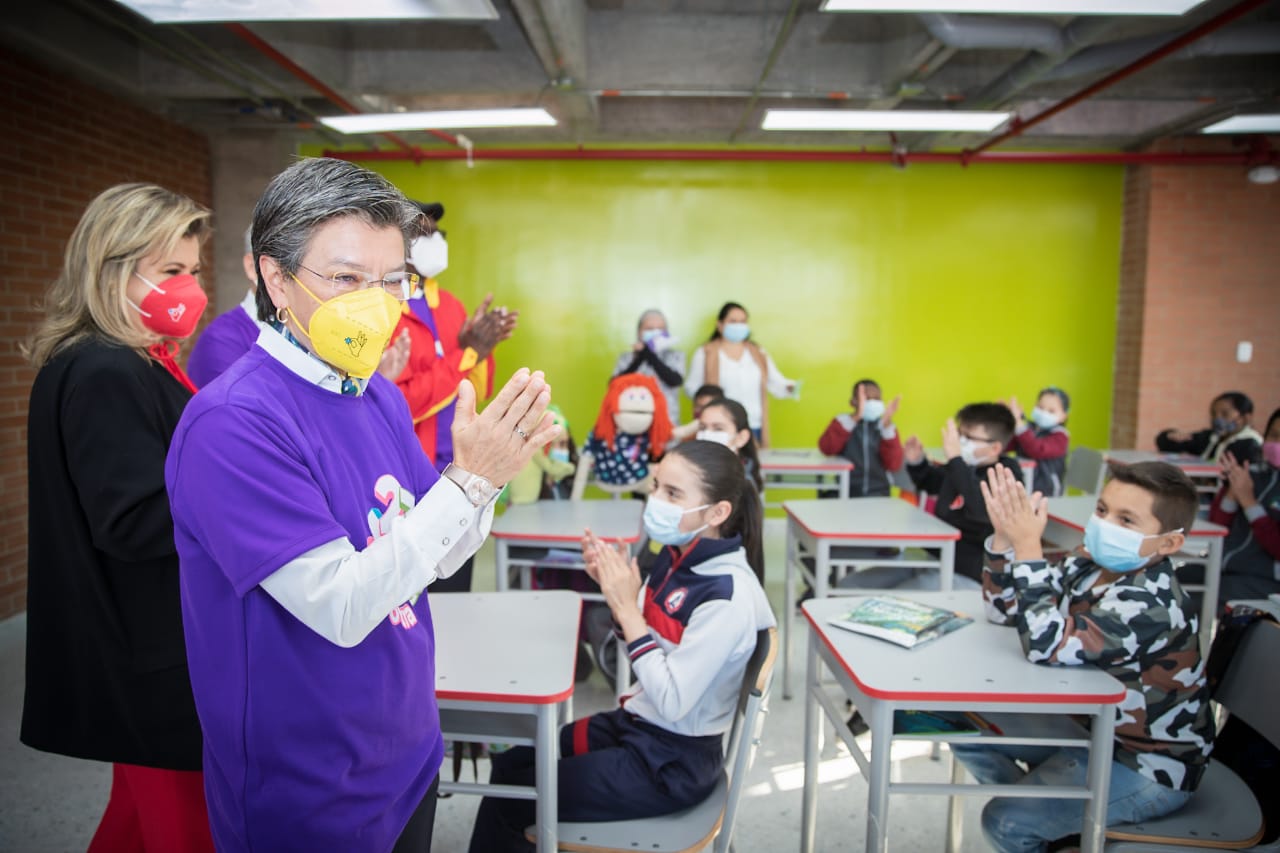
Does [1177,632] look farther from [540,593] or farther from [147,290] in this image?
[147,290]

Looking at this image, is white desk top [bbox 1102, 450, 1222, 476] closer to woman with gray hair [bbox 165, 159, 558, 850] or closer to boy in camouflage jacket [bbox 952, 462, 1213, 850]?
boy in camouflage jacket [bbox 952, 462, 1213, 850]

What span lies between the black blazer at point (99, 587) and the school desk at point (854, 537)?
2.21m

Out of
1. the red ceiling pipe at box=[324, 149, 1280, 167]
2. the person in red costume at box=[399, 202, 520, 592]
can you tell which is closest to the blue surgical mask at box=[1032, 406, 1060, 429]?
the red ceiling pipe at box=[324, 149, 1280, 167]

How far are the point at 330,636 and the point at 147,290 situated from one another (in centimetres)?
90

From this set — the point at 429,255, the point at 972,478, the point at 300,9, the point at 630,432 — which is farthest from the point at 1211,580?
the point at 300,9

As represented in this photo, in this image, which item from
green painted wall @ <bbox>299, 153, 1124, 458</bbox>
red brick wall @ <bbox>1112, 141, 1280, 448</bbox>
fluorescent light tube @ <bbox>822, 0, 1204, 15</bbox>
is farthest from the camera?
green painted wall @ <bbox>299, 153, 1124, 458</bbox>

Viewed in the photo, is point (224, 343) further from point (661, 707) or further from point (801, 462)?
point (801, 462)

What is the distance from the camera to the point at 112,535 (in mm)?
1269

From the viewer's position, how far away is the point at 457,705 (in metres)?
1.57

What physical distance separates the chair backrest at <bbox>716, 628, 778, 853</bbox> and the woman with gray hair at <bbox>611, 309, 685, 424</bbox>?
3.72 meters

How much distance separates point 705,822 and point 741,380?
4077mm

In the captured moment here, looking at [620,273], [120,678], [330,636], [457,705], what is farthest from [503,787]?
[620,273]

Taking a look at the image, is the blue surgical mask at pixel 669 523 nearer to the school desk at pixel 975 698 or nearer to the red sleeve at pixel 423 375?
the school desk at pixel 975 698

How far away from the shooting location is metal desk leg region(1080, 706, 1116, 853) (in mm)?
1604
